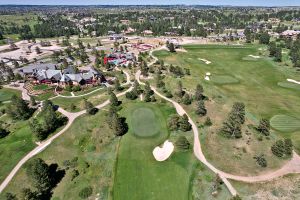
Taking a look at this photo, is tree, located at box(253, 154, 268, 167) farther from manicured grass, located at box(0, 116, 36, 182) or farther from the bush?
manicured grass, located at box(0, 116, 36, 182)

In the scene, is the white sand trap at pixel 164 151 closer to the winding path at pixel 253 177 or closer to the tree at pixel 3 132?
the winding path at pixel 253 177

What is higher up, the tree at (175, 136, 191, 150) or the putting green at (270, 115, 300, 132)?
the tree at (175, 136, 191, 150)

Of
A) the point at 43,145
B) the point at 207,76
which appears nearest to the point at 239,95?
the point at 207,76

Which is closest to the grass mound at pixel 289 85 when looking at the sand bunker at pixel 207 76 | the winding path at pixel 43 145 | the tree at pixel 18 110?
the sand bunker at pixel 207 76

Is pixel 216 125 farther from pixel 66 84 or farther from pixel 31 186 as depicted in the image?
pixel 66 84

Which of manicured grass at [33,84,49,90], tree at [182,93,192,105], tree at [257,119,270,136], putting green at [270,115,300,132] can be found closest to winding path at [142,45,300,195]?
tree at [257,119,270,136]

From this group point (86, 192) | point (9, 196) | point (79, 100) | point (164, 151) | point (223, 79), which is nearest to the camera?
point (9, 196)

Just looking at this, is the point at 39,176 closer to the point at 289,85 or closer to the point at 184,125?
the point at 184,125
